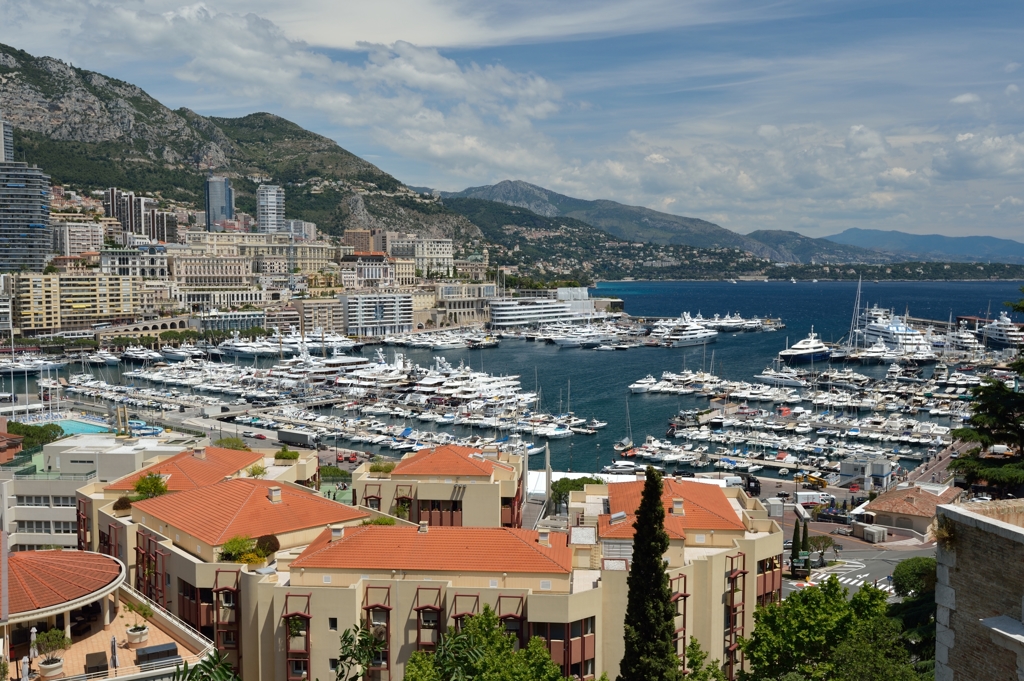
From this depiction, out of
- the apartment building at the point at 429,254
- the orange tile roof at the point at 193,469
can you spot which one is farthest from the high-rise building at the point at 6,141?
the orange tile roof at the point at 193,469

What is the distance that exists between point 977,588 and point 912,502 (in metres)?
28.5

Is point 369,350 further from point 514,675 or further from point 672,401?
point 514,675

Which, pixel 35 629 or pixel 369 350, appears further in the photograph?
pixel 369 350

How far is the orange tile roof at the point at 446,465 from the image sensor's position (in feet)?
73.3

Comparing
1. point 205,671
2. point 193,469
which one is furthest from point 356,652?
point 193,469

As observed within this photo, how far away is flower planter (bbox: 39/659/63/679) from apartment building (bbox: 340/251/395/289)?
126m

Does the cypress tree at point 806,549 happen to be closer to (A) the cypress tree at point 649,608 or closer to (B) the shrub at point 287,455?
(A) the cypress tree at point 649,608

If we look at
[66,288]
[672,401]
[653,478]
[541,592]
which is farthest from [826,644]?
[66,288]

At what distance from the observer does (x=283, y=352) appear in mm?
102188

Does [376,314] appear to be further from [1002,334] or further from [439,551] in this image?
[439,551]

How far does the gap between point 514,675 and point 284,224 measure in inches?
7461

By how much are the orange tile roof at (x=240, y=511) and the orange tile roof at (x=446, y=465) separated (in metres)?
3.05

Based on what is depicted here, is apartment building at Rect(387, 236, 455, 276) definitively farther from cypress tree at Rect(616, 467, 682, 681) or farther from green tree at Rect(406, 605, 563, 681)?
cypress tree at Rect(616, 467, 682, 681)

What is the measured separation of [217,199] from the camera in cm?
18962
